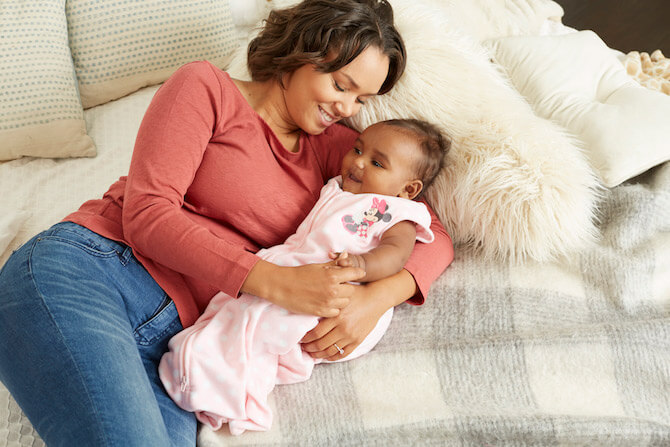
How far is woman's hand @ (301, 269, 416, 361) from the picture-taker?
1.07 metres

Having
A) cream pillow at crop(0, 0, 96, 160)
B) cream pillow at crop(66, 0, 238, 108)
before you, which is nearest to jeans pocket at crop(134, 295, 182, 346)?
cream pillow at crop(0, 0, 96, 160)

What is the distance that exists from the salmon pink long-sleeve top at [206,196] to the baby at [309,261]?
61 mm

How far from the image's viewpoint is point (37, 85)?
1.64 meters

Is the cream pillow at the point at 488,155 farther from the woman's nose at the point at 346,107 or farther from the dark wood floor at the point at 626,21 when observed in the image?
the dark wood floor at the point at 626,21

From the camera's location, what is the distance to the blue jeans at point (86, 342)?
0.88 m

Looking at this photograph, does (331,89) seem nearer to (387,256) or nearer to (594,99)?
(387,256)

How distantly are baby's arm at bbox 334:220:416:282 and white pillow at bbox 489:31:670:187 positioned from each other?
21.2 inches

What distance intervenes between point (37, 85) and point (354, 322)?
4.20 ft

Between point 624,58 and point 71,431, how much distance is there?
6.84ft

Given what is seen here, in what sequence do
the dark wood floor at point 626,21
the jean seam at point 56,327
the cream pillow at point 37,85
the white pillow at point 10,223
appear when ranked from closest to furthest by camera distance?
the jean seam at point 56,327, the white pillow at point 10,223, the cream pillow at point 37,85, the dark wood floor at point 626,21

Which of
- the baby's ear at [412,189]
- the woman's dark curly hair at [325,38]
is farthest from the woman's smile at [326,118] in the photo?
the baby's ear at [412,189]

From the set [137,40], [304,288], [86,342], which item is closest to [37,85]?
[137,40]

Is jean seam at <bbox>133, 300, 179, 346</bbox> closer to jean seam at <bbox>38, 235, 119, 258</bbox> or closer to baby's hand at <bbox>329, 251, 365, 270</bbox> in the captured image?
jean seam at <bbox>38, 235, 119, 258</bbox>

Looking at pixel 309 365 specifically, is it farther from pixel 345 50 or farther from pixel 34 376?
pixel 345 50
